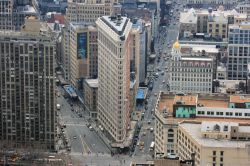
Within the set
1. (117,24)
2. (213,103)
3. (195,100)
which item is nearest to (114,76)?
(117,24)

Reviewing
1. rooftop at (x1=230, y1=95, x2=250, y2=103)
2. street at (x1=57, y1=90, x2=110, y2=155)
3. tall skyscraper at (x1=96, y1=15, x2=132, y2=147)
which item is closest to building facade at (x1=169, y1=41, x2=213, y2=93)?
tall skyscraper at (x1=96, y1=15, x2=132, y2=147)

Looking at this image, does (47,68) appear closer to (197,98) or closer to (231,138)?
(197,98)

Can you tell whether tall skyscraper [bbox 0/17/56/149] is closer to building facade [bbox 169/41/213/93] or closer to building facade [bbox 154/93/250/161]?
building facade [bbox 154/93/250/161]

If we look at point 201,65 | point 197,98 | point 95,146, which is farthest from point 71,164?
point 201,65

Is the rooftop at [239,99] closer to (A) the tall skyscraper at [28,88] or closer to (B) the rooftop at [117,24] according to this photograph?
(B) the rooftop at [117,24]

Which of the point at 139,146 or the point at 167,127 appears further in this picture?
the point at 139,146

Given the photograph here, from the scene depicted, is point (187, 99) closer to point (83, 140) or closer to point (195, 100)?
point (195, 100)

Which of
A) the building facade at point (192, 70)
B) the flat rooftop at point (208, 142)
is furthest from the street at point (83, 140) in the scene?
the flat rooftop at point (208, 142)
